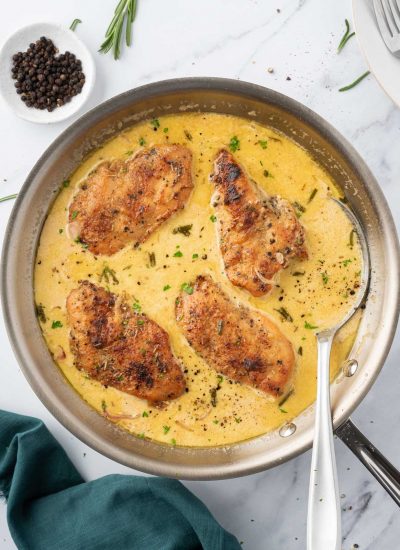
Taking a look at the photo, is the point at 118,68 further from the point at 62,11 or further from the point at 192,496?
the point at 192,496

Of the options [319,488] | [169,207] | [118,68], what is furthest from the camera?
[118,68]

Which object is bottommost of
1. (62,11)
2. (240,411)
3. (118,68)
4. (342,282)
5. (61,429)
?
(240,411)

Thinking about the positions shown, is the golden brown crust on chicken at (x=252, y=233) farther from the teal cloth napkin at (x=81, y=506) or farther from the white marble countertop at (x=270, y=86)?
the teal cloth napkin at (x=81, y=506)

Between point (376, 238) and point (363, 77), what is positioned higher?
point (363, 77)

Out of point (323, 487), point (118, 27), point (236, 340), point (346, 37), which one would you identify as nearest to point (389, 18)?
point (346, 37)

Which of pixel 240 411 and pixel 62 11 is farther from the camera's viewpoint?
pixel 62 11

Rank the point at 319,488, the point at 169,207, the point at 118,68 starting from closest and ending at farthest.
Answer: the point at 319,488
the point at 169,207
the point at 118,68

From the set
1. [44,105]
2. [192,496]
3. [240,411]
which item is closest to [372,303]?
[240,411]
